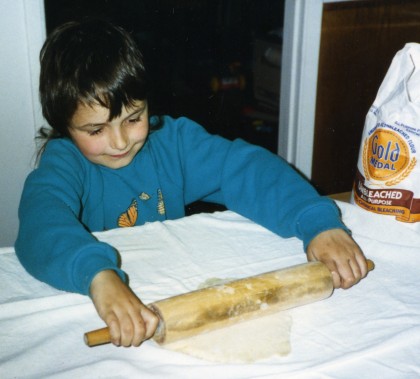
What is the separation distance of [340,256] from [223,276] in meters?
0.18

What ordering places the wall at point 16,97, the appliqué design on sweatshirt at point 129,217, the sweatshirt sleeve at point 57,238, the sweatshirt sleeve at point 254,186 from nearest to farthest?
the sweatshirt sleeve at point 57,238 < the sweatshirt sleeve at point 254,186 < the appliqué design on sweatshirt at point 129,217 < the wall at point 16,97

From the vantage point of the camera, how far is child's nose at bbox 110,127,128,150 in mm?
855

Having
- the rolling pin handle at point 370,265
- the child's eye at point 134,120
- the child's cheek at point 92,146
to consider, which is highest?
the child's eye at point 134,120

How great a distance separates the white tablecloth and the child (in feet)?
0.09

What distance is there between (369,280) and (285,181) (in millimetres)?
250

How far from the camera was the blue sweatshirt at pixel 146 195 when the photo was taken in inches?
27.2

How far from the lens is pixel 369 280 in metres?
0.73

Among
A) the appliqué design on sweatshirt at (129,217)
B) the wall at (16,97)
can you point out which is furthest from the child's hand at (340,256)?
the wall at (16,97)

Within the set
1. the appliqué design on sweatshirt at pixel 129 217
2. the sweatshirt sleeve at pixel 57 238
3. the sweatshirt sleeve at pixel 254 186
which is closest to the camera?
the sweatshirt sleeve at pixel 57 238

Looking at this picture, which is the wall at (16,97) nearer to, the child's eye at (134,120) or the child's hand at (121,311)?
the child's eye at (134,120)

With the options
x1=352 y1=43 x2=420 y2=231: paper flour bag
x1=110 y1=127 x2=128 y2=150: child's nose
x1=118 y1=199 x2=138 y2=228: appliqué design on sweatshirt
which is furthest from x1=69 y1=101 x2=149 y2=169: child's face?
x1=352 y1=43 x2=420 y2=231: paper flour bag

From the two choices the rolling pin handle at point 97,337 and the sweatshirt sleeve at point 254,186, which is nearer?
the rolling pin handle at point 97,337

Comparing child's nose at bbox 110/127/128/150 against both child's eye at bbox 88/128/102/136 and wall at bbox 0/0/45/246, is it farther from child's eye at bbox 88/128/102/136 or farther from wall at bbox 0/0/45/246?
wall at bbox 0/0/45/246

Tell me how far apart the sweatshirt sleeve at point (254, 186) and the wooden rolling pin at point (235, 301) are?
125 mm
